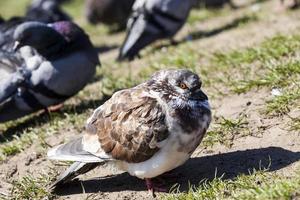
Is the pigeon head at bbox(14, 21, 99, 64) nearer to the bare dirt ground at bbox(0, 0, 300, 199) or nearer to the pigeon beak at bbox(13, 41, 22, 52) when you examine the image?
the pigeon beak at bbox(13, 41, 22, 52)

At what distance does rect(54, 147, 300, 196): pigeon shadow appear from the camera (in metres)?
4.75

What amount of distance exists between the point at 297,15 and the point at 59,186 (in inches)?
198

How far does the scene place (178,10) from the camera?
30.2ft

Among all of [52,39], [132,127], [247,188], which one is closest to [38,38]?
[52,39]

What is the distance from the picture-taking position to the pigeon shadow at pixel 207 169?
4750 millimetres

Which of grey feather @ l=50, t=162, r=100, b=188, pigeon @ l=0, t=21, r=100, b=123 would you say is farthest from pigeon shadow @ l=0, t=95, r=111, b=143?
grey feather @ l=50, t=162, r=100, b=188

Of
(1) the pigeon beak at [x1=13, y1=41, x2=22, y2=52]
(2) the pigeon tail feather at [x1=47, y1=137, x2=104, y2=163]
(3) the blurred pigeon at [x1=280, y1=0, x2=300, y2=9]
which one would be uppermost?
(1) the pigeon beak at [x1=13, y1=41, x2=22, y2=52]

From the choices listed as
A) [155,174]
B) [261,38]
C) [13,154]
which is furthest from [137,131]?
[261,38]

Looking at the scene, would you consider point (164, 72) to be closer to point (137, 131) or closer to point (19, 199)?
point (137, 131)

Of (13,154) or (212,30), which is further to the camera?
(212,30)

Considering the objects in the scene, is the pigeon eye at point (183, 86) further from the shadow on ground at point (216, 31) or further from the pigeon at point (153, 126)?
the shadow on ground at point (216, 31)

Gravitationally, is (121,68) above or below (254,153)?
below

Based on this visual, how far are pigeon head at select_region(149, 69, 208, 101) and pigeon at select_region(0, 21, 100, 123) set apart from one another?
2555 mm

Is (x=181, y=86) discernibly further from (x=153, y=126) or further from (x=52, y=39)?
(x=52, y=39)
